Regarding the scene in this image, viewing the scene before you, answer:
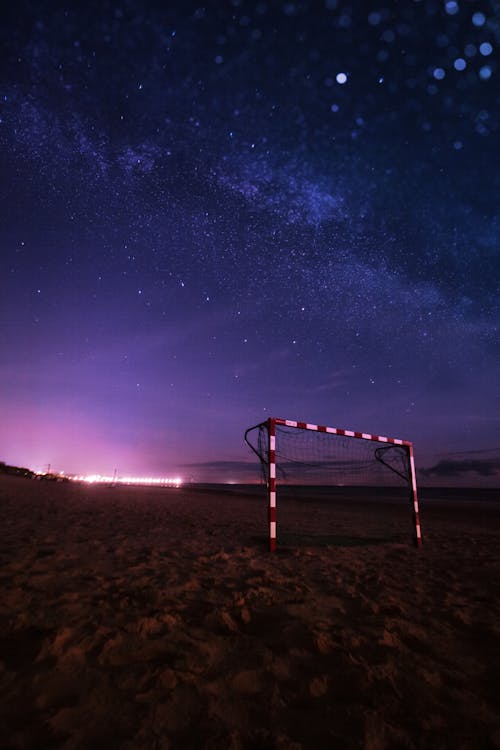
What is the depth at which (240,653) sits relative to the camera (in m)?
2.63

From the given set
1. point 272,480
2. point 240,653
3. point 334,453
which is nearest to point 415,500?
point 334,453

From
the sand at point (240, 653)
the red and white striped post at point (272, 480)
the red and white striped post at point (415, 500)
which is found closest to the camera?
the sand at point (240, 653)

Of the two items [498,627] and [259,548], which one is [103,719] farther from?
[259,548]

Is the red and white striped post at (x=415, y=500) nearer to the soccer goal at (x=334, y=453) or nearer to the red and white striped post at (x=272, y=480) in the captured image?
the soccer goal at (x=334, y=453)

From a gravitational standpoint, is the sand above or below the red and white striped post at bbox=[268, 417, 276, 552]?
below

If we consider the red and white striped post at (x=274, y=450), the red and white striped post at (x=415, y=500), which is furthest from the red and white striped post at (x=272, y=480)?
the red and white striped post at (x=415, y=500)

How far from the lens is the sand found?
186 centimetres

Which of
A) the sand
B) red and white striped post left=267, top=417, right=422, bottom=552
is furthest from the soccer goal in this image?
the sand

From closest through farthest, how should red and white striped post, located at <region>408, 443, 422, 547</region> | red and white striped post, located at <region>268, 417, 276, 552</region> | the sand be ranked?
the sand
red and white striped post, located at <region>268, 417, 276, 552</region>
red and white striped post, located at <region>408, 443, 422, 547</region>

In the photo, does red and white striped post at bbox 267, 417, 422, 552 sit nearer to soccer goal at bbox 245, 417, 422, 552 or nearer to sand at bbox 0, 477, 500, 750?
soccer goal at bbox 245, 417, 422, 552

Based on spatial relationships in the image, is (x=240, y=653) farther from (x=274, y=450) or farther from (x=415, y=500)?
(x=415, y=500)

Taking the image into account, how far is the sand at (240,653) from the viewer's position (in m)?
1.86

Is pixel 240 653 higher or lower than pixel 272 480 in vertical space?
lower

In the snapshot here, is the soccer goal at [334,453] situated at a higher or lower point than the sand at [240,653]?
higher
